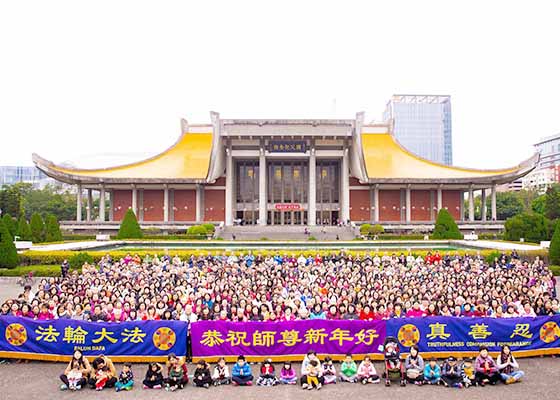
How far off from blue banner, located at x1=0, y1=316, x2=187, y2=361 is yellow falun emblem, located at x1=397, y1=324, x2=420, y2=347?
13.8 feet

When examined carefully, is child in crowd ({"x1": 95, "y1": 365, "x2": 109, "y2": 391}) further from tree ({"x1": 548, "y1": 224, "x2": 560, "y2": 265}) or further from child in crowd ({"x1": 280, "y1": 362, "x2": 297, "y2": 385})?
tree ({"x1": 548, "y1": 224, "x2": 560, "y2": 265})

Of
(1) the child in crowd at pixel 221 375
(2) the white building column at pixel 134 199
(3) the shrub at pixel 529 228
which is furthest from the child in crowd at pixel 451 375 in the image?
(2) the white building column at pixel 134 199

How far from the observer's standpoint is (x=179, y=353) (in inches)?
333

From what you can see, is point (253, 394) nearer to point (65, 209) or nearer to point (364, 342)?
point (364, 342)

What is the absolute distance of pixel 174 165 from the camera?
43.4 meters

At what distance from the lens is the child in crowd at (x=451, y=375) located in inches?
292

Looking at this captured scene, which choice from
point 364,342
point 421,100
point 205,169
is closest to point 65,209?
point 205,169

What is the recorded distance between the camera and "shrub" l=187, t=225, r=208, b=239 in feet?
106

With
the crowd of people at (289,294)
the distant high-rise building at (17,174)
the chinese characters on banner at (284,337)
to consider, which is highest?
the distant high-rise building at (17,174)

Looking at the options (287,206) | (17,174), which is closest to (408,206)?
(287,206)

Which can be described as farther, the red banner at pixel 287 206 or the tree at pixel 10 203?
the tree at pixel 10 203

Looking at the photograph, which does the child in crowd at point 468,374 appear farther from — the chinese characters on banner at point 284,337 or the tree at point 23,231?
the tree at point 23,231

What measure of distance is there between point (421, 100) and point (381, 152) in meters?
98.4

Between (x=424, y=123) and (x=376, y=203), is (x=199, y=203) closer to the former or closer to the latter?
(x=376, y=203)
